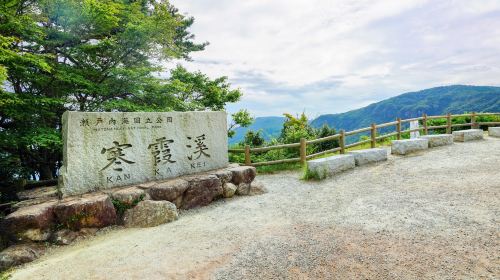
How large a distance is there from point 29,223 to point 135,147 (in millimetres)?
2387

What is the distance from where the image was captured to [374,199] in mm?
6211

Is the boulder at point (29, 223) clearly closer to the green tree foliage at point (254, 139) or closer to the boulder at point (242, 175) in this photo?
the boulder at point (242, 175)

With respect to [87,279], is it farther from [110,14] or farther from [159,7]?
[159,7]

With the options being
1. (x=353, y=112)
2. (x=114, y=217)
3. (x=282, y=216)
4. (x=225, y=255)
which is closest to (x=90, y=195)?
(x=114, y=217)

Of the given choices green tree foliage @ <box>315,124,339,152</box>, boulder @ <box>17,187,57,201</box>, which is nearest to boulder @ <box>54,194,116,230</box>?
boulder @ <box>17,187,57,201</box>

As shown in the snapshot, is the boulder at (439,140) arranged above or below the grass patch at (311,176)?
above

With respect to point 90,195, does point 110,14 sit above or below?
above

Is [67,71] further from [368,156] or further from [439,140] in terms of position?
[439,140]

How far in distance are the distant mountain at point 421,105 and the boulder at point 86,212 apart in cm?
12781

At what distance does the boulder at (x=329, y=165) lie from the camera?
8523mm

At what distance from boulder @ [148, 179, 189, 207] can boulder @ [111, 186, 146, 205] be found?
0.20 meters

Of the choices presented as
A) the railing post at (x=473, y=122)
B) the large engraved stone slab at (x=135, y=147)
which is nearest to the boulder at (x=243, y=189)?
the large engraved stone slab at (x=135, y=147)

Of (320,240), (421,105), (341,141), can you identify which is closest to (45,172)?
(320,240)

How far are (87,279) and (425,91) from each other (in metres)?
206
